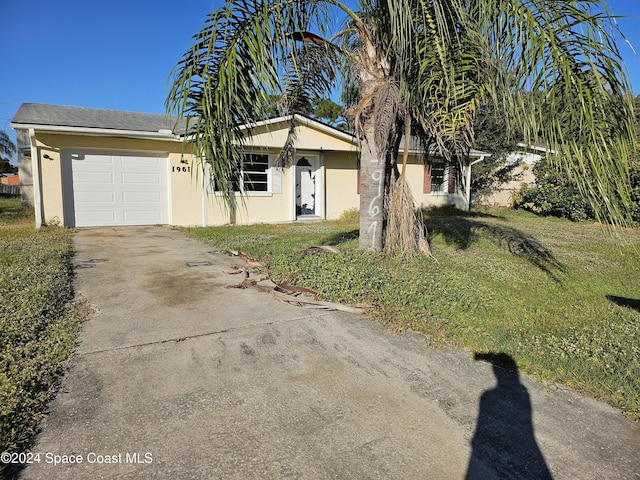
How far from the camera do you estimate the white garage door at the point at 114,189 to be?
38.3 feet

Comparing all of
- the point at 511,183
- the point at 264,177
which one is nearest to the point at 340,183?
the point at 264,177

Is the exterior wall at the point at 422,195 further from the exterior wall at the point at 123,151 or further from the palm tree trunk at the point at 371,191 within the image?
the palm tree trunk at the point at 371,191

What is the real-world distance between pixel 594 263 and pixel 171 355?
7603 mm

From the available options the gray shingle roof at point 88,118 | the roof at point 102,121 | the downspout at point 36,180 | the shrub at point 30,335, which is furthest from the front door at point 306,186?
the shrub at point 30,335

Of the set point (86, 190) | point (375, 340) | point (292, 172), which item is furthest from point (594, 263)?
point (86, 190)

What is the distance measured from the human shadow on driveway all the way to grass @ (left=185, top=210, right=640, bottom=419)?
0.45 meters

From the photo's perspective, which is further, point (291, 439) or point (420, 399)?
point (420, 399)

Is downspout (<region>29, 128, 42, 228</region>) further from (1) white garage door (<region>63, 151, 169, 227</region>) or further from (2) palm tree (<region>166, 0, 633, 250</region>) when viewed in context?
(2) palm tree (<region>166, 0, 633, 250</region>)

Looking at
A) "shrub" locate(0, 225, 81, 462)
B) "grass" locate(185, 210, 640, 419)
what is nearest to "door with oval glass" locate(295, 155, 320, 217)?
"grass" locate(185, 210, 640, 419)

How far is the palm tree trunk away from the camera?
6039 millimetres

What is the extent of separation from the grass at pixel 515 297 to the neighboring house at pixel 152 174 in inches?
117

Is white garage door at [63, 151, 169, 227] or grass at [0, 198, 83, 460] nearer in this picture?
grass at [0, 198, 83, 460]

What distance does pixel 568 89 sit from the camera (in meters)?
3.45

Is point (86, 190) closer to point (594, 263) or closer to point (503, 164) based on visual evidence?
point (594, 263)
